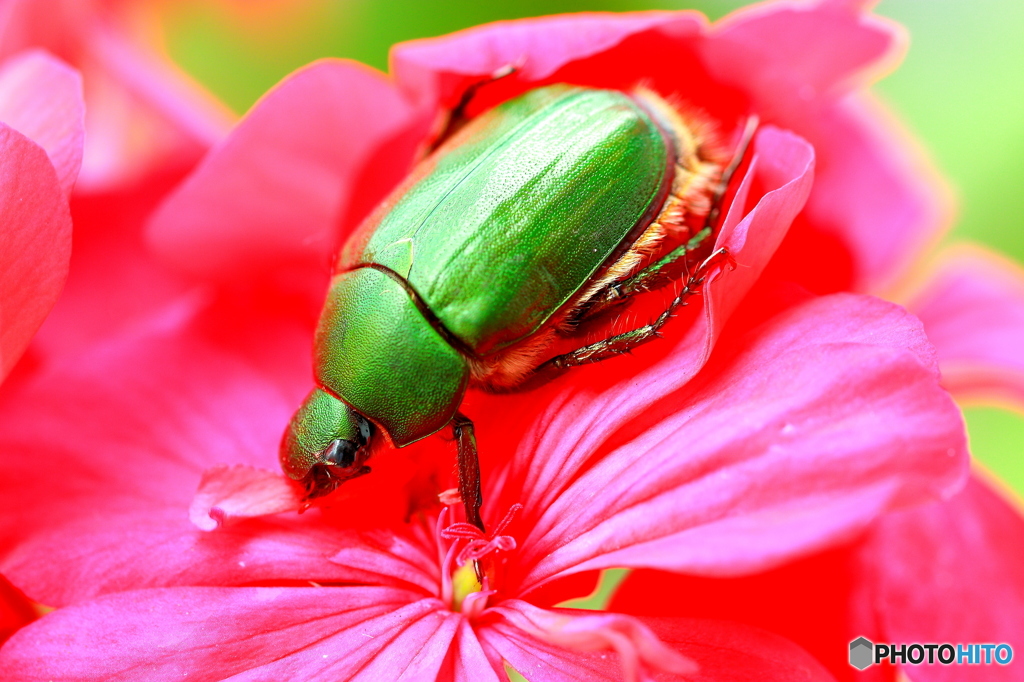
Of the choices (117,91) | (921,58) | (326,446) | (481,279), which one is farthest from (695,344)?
(921,58)

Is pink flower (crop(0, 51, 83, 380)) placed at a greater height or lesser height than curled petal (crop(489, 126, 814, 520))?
greater

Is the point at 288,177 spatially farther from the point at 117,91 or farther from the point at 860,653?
the point at 860,653

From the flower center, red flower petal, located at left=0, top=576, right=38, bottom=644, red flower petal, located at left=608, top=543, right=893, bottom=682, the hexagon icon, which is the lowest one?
the hexagon icon

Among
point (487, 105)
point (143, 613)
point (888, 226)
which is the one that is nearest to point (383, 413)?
point (143, 613)

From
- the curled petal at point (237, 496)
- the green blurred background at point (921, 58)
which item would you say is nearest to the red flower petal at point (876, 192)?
the green blurred background at point (921, 58)

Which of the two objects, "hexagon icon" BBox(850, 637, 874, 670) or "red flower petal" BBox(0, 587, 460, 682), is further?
"hexagon icon" BBox(850, 637, 874, 670)

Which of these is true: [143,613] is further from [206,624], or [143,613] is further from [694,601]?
[694,601]

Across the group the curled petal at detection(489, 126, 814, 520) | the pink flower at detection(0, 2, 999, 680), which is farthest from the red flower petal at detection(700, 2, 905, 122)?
the curled petal at detection(489, 126, 814, 520)

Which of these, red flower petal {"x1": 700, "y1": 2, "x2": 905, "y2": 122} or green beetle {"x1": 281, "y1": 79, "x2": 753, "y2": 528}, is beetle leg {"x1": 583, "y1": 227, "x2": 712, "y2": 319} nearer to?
green beetle {"x1": 281, "y1": 79, "x2": 753, "y2": 528}
